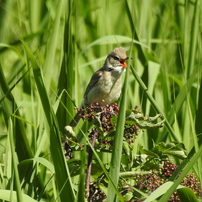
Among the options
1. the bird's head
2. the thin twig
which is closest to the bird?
the bird's head

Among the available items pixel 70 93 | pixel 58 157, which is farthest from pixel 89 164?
pixel 70 93

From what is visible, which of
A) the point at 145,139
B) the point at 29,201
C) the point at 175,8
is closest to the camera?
the point at 29,201

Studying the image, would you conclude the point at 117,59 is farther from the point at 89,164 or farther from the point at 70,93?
the point at 89,164

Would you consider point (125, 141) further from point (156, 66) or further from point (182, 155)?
point (156, 66)

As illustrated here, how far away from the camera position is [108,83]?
355cm

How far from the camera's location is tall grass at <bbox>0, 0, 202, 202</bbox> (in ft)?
6.33

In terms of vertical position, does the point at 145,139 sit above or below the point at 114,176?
below

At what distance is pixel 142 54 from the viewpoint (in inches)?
140

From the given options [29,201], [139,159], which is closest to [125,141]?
[139,159]

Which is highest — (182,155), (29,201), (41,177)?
(182,155)

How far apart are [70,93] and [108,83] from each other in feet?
2.21

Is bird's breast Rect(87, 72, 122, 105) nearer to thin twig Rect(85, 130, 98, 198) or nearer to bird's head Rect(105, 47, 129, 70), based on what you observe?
bird's head Rect(105, 47, 129, 70)

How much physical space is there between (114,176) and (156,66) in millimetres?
1771

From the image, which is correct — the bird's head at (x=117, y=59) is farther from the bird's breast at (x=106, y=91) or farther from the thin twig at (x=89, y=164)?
the thin twig at (x=89, y=164)
